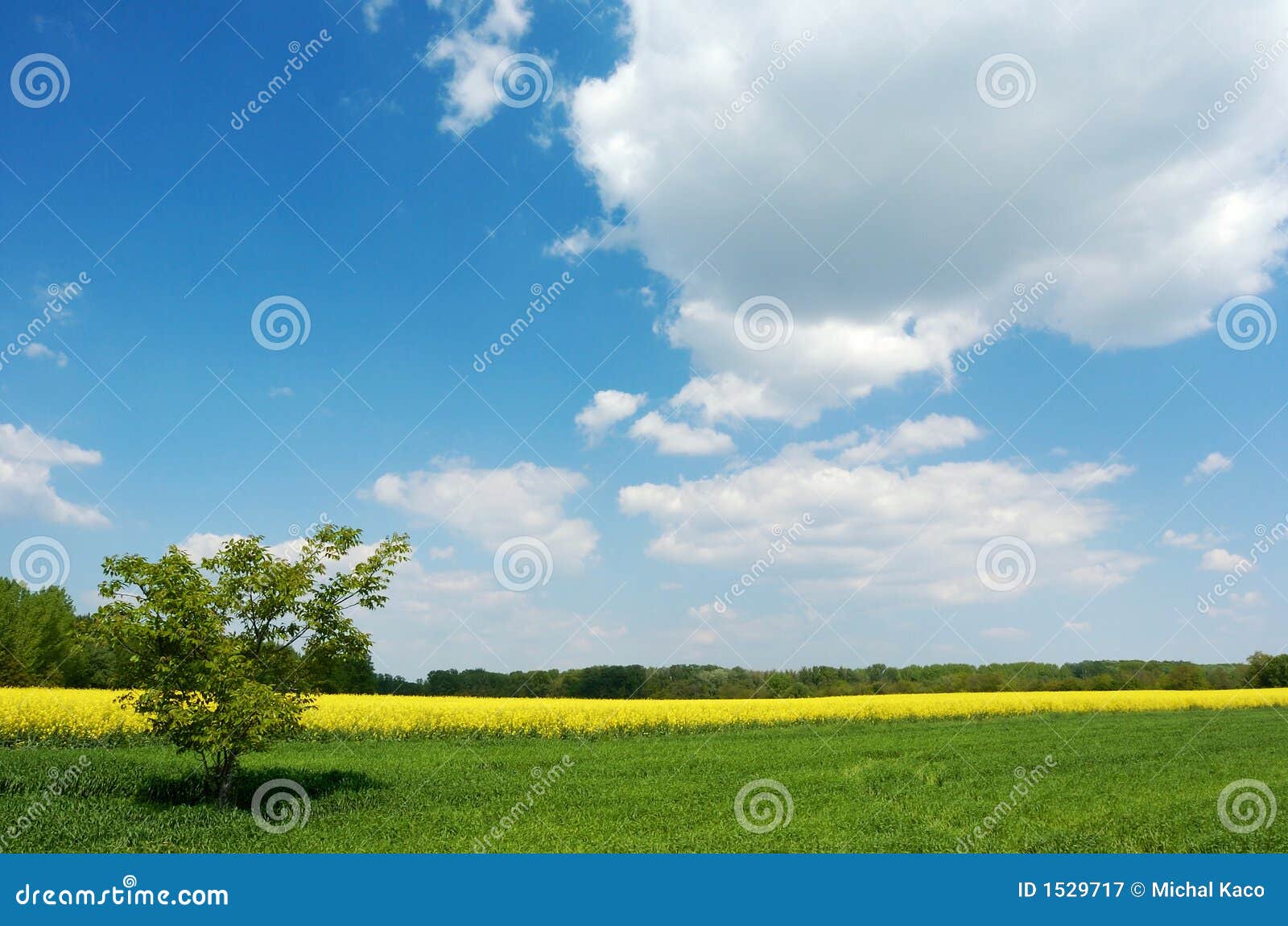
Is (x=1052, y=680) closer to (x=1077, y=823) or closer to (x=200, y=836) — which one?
(x=1077, y=823)

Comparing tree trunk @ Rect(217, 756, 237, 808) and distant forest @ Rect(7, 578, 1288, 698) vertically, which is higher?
distant forest @ Rect(7, 578, 1288, 698)

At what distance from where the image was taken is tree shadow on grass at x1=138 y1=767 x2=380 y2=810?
514 inches

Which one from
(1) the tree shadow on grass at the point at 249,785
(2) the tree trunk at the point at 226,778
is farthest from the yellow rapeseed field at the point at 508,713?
(2) the tree trunk at the point at 226,778

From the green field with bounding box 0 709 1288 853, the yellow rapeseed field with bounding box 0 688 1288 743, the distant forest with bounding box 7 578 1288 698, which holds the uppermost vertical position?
the distant forest with bounding box 7 578 1288 698

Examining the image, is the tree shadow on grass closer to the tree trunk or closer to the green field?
the green field

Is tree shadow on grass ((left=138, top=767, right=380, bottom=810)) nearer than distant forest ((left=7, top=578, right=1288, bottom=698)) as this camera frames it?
Yes

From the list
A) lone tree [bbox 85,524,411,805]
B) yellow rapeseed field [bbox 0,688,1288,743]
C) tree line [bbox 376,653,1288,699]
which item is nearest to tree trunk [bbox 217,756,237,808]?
lone tree [bbox 85,524,411,805]

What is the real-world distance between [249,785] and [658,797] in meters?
7.38

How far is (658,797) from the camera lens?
47.9 ft

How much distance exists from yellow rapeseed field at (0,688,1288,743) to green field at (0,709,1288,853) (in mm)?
2140

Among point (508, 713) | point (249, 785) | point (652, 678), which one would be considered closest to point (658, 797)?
point (249, 785)

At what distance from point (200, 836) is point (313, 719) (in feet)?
56.3

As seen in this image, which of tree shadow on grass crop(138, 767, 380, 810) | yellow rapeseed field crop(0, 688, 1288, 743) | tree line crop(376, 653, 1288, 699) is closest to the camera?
tree shadow on grass crop(138, 767, 380, 810)

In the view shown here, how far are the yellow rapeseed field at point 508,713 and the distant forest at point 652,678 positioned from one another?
29.2ft
